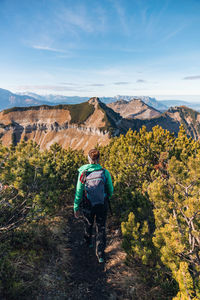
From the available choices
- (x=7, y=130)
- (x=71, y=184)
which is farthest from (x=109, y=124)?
(x=71, y=184)

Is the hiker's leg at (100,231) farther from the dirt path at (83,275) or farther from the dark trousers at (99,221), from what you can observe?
the dirt path at (83,275)

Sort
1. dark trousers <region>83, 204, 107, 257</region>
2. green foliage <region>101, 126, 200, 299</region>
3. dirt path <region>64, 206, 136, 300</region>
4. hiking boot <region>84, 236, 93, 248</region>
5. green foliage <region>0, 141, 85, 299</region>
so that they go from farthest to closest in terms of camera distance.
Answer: hiking boot <region>84, 236, 93, 248</region>
dark trousers <region>83, 204, 107, 257</region>
dirt path <region>64, 206, 136, 300</region>
green foliage <region>0, 141, 85, 299</region>
green foliage <region>101, 126, 200, 299</region>

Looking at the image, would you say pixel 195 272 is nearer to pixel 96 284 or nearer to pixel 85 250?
pixel 96 284

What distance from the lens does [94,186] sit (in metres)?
5.97

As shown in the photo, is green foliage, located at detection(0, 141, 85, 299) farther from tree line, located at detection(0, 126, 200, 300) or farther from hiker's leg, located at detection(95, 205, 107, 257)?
hiker's leg, located at detection(95, 205, 107, 257)

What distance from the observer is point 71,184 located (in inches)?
486

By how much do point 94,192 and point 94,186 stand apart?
22 centimetres

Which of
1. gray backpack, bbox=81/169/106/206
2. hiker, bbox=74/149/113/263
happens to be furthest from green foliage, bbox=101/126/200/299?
gray backpack, bbox=81/169/106/206

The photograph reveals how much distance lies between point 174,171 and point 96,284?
4718 mm

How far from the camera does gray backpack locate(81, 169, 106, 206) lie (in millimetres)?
5977

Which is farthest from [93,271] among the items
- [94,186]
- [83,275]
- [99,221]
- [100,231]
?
[94,186]

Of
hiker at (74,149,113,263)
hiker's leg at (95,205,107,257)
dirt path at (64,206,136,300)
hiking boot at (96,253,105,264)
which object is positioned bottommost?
dirt path at (64,206,136,300)

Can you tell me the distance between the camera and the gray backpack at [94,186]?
598 centimetres

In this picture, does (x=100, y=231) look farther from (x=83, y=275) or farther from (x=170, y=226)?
(x=170, y=226)
